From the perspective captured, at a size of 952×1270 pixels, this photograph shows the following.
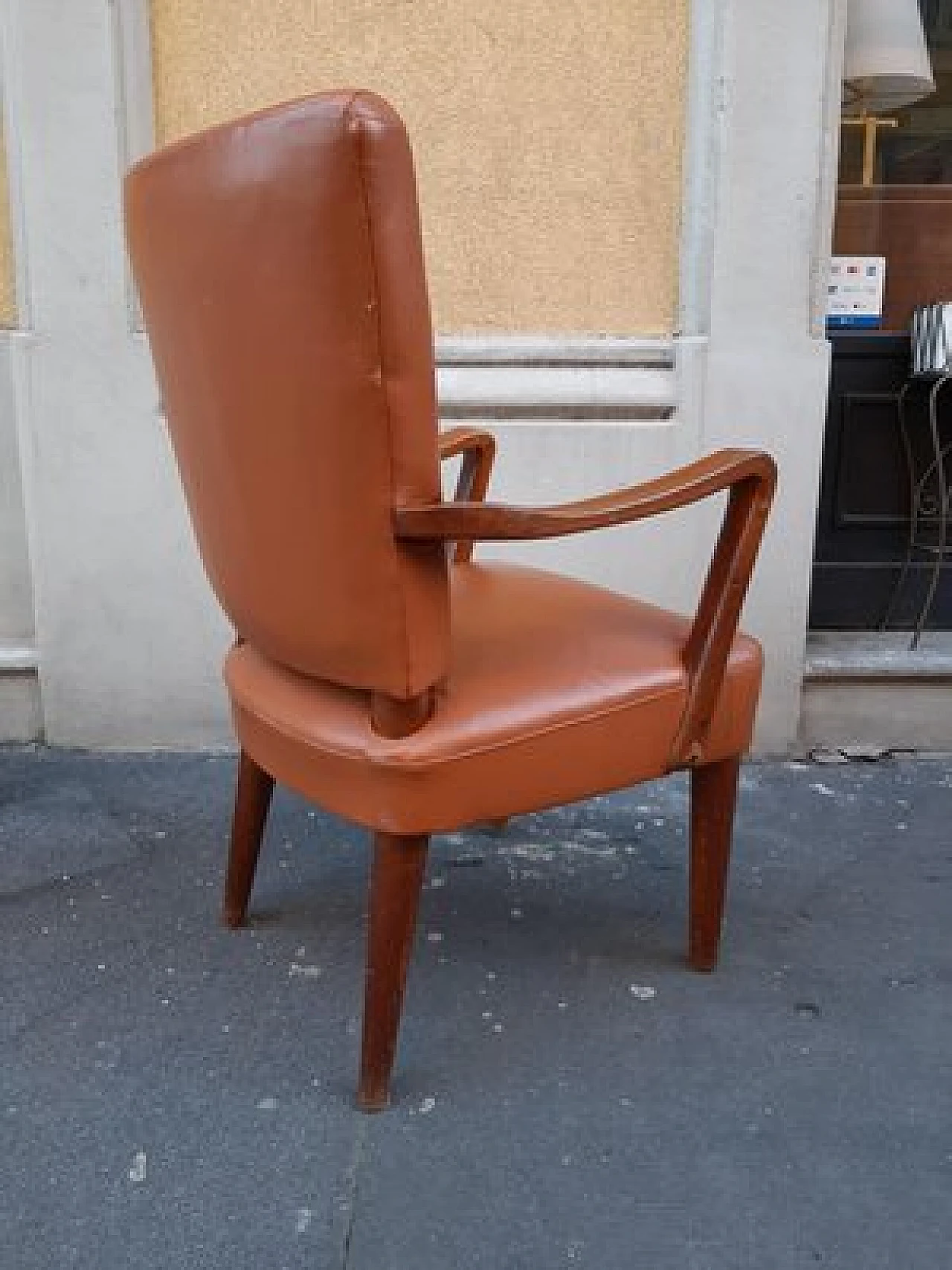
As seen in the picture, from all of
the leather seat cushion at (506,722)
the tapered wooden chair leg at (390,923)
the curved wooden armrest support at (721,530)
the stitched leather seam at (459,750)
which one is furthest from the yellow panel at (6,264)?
the tapered wooden chair leg at (390,923)

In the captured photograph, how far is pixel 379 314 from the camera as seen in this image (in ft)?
3.97

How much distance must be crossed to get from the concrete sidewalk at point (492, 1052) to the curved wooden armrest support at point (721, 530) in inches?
17.5

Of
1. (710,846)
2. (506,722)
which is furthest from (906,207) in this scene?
(506,722)

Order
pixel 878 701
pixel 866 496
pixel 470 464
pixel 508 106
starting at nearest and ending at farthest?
1. pixel 470 464
2. pixel 508 106
3. pixel 878 701
4. pixel 866 496

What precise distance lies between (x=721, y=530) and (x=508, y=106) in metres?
1.40

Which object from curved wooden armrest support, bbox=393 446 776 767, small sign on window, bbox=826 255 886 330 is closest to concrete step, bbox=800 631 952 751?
small sign on window, bbox=826 255 886 330

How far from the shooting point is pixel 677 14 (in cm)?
246

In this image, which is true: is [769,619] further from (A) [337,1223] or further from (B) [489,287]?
(A) [337,1223]

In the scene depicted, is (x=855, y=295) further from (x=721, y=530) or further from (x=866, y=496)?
(x=721, y=530)

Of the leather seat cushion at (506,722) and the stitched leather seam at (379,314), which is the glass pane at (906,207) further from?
the stitched leather seam at (379,314)

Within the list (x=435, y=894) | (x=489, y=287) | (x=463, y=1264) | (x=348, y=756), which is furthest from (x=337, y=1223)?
(x=489, y=287)

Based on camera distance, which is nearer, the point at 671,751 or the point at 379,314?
the point at 379,314

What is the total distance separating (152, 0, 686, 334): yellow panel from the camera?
8.10 feet

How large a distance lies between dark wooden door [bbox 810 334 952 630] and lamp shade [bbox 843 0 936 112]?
610 mm
